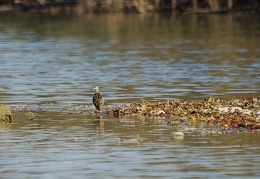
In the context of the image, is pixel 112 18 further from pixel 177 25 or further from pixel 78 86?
pixel 78 86

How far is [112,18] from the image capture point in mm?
62250

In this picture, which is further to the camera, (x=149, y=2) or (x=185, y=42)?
(x=149, y=2)

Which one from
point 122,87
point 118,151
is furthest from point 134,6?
point 118,151

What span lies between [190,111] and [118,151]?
4.11 meters

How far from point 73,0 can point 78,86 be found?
154 ft

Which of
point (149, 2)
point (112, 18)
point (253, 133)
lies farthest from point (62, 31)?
point (253, 133)

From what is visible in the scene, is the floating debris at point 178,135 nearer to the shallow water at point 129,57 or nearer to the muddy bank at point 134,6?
the shallow water at point 129,57

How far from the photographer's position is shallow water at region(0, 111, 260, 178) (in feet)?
44.5

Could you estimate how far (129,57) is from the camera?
36625mm

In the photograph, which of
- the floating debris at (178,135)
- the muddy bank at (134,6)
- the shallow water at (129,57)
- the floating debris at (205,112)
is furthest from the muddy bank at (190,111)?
the muddy bank at (134,6)

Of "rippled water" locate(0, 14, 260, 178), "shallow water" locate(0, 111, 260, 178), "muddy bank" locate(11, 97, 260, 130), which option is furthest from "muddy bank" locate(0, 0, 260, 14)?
"shallow water" locate(0, 111, 260, 178)

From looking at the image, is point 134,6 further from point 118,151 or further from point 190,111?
point 118,151

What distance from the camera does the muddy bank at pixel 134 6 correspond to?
6588cm

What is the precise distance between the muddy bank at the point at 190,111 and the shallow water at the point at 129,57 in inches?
53.3
